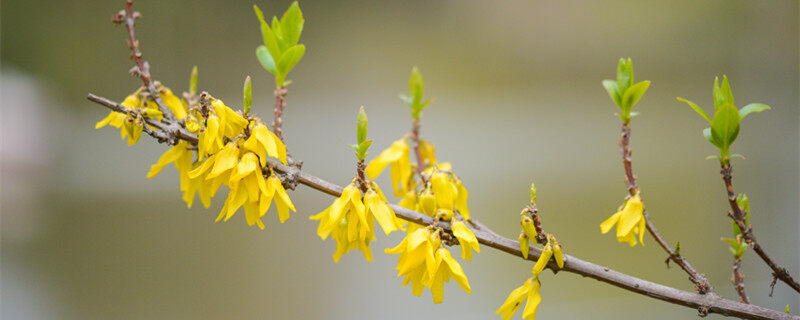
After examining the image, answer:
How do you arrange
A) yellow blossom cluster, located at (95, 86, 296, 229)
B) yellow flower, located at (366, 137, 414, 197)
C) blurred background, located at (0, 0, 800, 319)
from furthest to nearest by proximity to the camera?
blurred background, located at (0, 0, 800, 319), yellow flower, located at (366, 137, 414, 197), yellow blossom cluster, located at (95, 86, 296, 229)

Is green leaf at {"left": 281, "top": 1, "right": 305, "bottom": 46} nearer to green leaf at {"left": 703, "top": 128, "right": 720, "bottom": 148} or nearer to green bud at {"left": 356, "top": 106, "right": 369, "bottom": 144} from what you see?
green bud at {"left": 356, "top": 106, "right": 369, "bottom": 144}

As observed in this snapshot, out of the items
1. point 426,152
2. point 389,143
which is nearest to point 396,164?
point 426,152

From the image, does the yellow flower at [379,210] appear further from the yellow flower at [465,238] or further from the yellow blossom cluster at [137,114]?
the yellow blossom cluster at [137,114]

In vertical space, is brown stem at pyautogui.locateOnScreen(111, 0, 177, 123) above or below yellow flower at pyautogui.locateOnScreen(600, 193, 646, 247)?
above

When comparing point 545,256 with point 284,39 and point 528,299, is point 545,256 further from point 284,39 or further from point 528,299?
point 284,39

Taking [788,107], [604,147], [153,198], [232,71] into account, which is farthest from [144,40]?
[788,107]

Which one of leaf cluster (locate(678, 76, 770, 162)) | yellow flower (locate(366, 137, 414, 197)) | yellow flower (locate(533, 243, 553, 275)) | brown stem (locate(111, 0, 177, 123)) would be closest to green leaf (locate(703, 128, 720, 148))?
leaf cluster (locate(678, 76, 770, 162))

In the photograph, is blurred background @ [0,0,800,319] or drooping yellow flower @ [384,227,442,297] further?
blurred background @ [0,0,800,319]
